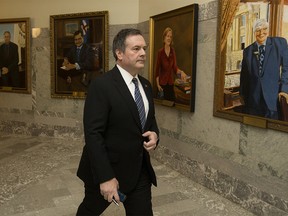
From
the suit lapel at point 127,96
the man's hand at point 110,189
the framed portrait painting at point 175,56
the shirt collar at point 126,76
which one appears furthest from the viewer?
the framed portrait painting at point 175,56

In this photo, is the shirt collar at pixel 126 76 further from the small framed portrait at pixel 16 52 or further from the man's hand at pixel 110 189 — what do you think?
the small framed portrait at pixel 16 52

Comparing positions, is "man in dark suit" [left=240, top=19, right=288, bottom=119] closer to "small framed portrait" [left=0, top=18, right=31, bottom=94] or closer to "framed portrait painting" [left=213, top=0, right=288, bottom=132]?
"framed portrait painting" [left=213, top=0, right=288, bottom=132]

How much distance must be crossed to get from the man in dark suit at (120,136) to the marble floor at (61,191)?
55.3 inches

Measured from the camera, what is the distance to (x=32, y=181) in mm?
4668

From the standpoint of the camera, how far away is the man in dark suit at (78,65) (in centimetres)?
689

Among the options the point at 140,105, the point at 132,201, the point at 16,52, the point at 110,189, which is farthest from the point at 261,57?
the point at 16,52

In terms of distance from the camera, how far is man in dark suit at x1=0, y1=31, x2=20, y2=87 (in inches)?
294

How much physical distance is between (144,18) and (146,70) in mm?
1028

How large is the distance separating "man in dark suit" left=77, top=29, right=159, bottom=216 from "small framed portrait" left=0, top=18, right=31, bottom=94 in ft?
18.6

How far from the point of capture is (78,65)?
22.9ft

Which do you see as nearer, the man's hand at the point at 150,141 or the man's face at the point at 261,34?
the man's hand at the point at 150,141

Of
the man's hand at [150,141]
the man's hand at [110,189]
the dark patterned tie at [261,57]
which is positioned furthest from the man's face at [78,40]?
the man's hand at [110,189]

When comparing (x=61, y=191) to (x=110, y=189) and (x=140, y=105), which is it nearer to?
(x=110, y=189)

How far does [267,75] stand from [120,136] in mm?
1917
